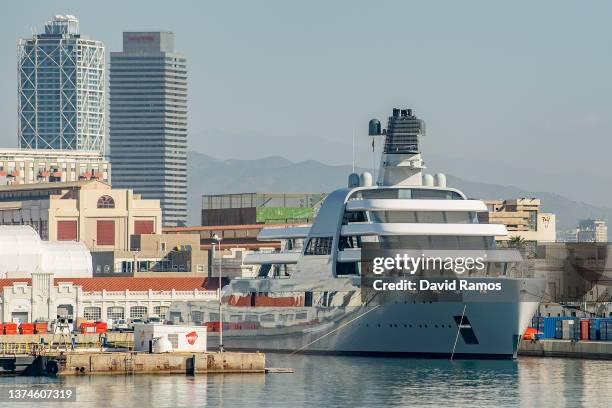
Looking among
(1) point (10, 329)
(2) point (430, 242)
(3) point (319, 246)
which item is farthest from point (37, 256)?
(2) point (430, 242)

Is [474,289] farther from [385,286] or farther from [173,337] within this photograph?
[173,337]

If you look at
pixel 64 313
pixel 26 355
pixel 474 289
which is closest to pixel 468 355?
pixel 474 289

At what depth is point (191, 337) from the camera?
98.1 meters

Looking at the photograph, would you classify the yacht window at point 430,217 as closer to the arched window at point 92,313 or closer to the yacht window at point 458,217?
the yacht window at point 458,217

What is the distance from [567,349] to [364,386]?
2753 cm

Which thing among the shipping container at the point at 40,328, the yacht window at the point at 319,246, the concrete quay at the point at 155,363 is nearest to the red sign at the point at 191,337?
the concrete quay at the point at 155,363

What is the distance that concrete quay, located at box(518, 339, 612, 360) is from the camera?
111 m

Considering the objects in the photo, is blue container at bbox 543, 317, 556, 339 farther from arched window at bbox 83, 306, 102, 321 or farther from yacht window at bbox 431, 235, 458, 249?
arched window at bbox 83, 306, 102, 321

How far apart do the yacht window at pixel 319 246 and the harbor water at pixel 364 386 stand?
7.48 meters

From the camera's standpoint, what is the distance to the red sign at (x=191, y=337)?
97.9 m

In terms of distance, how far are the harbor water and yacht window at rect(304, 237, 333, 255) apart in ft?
24.5

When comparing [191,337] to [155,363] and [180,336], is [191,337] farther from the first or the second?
[155,363]

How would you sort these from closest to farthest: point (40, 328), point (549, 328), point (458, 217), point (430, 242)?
point (430, 242) < point (458, 217) < point (549, 328) < point (40, 328)

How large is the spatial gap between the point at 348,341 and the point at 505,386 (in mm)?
18679
